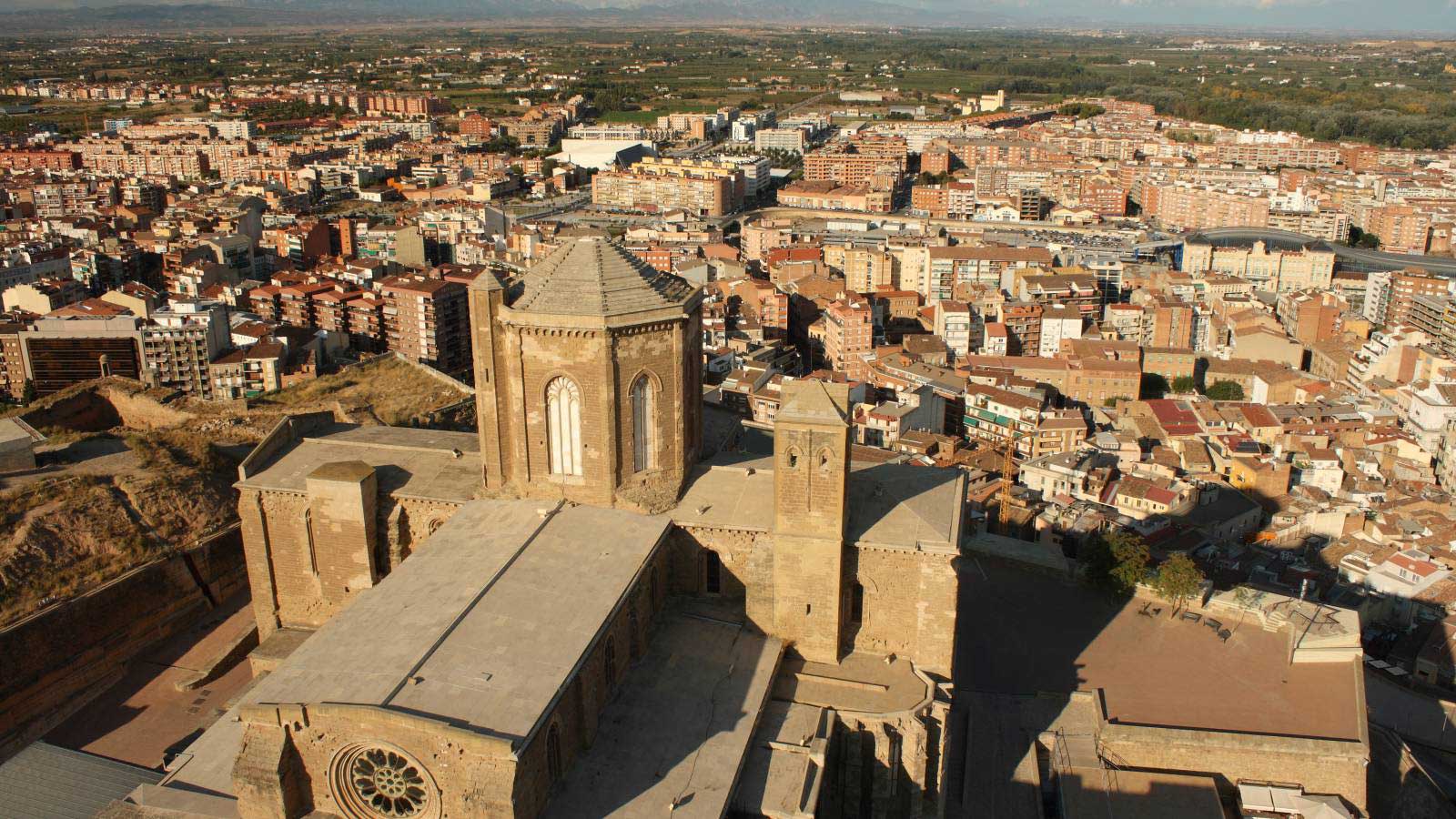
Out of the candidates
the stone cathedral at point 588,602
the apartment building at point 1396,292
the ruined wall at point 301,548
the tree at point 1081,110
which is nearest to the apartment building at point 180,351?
the stone cathedral at point 588,602

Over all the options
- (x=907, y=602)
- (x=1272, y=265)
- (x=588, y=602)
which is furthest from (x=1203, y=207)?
(x=588, y=602)

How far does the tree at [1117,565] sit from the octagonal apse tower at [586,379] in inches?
379

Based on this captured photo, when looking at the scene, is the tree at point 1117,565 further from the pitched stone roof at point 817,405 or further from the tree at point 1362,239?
the tree at point 1362,239

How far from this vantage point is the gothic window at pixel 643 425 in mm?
16422

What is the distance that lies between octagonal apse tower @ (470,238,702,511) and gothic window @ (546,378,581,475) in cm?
1

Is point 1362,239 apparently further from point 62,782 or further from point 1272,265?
point 62,782

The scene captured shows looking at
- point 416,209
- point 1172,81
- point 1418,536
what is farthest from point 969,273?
point 1172,81

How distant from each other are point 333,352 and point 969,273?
33889mm

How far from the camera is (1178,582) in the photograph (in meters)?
21.0

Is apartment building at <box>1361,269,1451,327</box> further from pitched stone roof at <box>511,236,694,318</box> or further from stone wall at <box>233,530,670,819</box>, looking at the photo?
stone wall at <box>233,530,670,819</box>

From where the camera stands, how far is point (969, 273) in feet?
204

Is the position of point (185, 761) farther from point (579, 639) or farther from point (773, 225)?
point (773, 225)

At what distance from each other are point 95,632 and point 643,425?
10.7 meters

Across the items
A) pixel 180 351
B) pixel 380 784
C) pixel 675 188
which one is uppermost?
pixel 380 784
